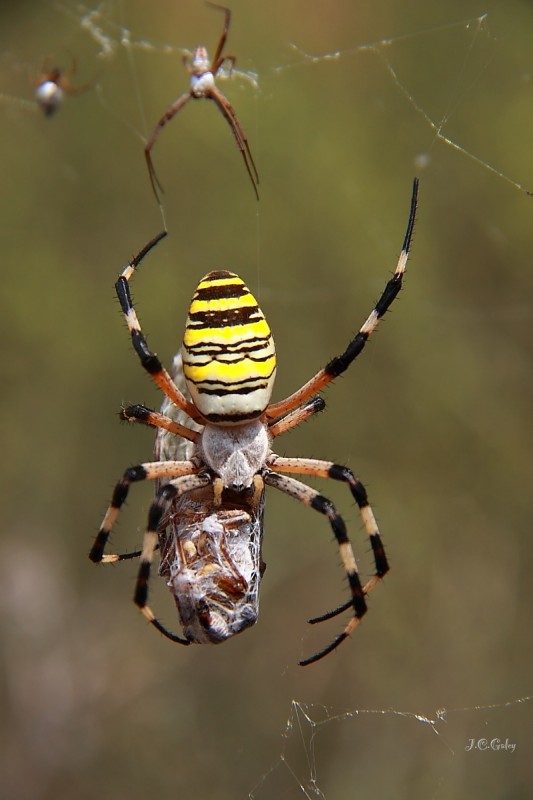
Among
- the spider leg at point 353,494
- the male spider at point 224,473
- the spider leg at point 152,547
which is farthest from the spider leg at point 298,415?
the spider leg at point 152,547

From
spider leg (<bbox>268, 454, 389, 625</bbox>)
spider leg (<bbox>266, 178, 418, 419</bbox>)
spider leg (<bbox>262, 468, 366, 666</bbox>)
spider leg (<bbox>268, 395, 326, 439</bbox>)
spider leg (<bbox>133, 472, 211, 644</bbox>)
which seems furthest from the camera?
spider leg (<bbox>268, 395, 326, 439</bbox>)

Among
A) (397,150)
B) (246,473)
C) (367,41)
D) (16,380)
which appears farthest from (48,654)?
(367,41)

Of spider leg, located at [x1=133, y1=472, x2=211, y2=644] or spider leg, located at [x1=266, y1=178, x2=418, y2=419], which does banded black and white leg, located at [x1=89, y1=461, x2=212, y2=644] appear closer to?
spider leg, located at [x1=133, y1=472, x2=211, y2=644]

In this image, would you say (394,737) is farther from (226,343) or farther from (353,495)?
(226,343)

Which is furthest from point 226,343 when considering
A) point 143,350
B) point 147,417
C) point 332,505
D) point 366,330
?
point 332,505

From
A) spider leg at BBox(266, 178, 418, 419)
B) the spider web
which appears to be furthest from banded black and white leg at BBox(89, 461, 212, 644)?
the spider web

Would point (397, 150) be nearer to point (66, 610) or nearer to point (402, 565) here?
point (402, 565)
